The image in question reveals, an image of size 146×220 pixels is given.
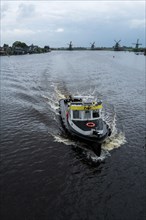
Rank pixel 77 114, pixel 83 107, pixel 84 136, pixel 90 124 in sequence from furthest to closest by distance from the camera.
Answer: pixel 77 114
pixel 83 107
pixel 90 124
pixel 84 136

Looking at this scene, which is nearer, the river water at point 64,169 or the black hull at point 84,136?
the river water at point 64,169

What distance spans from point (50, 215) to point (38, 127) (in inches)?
671

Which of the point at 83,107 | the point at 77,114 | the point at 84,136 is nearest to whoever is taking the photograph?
the point at 84,136

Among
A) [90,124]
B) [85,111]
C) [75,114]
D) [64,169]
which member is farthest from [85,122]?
[64,169]

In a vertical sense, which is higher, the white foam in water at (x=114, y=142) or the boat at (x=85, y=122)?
the boat at (x=85, y=122)

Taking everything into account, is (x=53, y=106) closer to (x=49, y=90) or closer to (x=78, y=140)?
(x=49, y=90)

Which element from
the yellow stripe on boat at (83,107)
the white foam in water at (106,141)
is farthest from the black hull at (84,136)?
the yellow stripe on boat at (83,107)

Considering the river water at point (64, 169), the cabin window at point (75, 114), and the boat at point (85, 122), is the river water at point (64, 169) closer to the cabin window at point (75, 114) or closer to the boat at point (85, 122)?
the boat at point (85, 122)

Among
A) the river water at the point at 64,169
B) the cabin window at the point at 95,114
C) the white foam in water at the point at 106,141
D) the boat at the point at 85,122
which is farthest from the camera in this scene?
the cabin window at the point at 95,114

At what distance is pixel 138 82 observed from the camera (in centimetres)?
7506

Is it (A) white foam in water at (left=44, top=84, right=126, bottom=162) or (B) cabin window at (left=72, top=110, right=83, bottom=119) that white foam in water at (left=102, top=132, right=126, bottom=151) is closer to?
(A) white foam in water at (left=44, top=84, right=126, bottom=162)

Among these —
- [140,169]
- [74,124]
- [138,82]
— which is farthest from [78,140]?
[138,82]

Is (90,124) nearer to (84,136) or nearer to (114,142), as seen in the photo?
(84,136)

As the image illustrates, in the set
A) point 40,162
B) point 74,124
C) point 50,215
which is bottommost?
point 50,215
